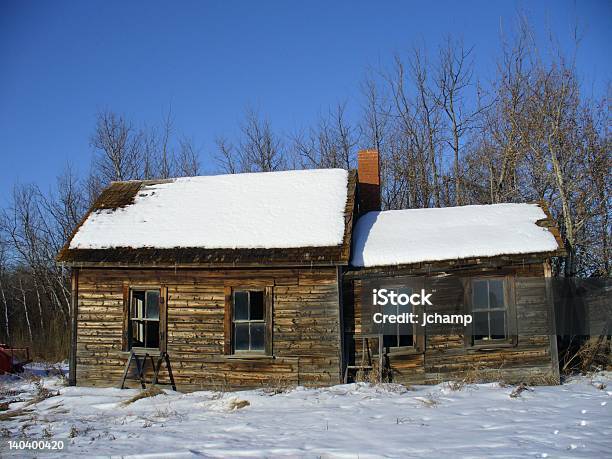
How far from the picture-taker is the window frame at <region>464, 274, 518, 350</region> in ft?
36.9

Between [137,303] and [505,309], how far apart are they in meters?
8.92

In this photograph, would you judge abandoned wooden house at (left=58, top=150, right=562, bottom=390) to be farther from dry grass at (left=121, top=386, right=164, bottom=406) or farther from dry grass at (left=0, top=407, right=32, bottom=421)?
dry grass at (left=0, top=407, right=32, bottom=421)

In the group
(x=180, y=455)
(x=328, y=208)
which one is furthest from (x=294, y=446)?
(x=328, y=208)

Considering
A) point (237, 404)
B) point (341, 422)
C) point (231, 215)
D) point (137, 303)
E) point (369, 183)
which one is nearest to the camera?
point (341, 422)

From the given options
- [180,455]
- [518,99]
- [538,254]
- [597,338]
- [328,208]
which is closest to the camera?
[180,455]

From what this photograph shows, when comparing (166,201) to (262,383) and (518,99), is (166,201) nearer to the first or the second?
(262,383)

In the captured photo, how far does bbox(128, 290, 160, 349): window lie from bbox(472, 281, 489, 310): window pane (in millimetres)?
7249

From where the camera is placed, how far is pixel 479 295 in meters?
11.5

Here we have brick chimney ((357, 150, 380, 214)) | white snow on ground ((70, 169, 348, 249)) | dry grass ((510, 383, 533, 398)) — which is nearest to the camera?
dry grass ((510, 383, 533, 398))

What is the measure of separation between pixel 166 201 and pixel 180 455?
9218 millimetres

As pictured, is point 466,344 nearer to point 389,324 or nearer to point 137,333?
point 389,324

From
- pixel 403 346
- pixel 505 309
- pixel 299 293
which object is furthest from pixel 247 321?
pixel 505 309

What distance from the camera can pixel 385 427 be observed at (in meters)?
7.71

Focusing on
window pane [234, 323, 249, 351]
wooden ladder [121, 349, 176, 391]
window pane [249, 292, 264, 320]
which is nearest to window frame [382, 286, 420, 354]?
window pane [249, 292, 264, 320]
